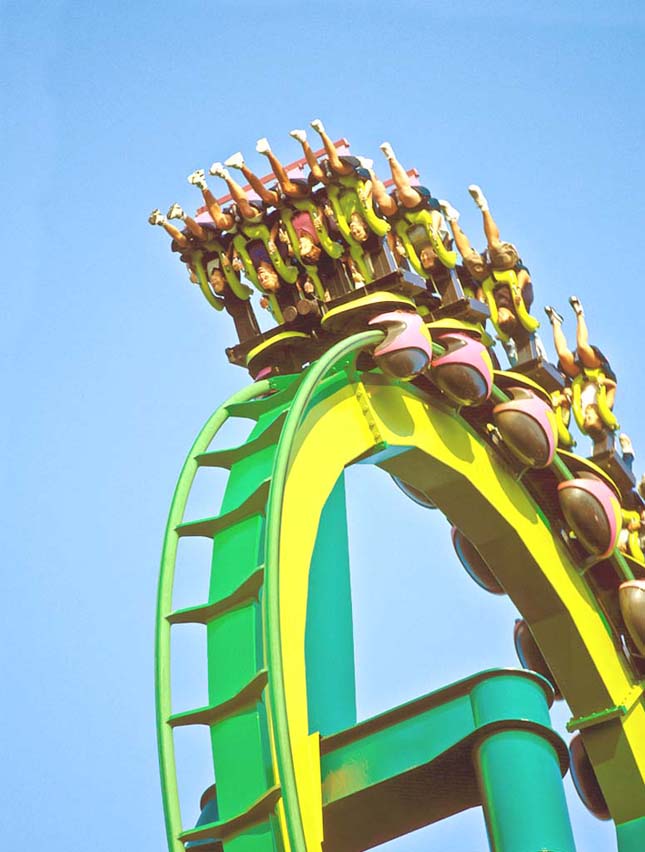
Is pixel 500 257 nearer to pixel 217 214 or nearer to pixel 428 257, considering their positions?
pixel 428 257

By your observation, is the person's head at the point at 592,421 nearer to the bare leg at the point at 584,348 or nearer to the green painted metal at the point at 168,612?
the bare leg at the point at 584,348

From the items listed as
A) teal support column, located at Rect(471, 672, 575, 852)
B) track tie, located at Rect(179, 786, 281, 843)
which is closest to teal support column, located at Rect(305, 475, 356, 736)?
teal support column, located at Rect(471, 672, 575, 852)

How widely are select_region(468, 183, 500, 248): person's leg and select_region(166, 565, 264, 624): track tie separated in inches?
160

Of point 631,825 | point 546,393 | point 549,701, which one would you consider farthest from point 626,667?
point 549,701

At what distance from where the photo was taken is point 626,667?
11461 millimetres

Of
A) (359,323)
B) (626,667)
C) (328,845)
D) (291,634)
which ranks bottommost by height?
(328,845)

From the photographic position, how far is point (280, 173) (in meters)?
10.6

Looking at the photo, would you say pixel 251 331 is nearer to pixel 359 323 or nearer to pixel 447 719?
pixel 359 323

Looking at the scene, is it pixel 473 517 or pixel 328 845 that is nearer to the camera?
pixel 328 845

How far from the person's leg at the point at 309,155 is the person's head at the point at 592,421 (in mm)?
2754

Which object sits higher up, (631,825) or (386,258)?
(386,258)

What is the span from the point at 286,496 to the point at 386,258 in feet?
7.62

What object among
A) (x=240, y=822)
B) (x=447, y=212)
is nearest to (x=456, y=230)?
(x=447, y=212)

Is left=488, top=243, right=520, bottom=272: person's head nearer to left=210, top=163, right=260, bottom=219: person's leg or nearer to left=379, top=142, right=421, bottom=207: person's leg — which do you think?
left=379, top=142, right=421, bottom=207: person's leg
